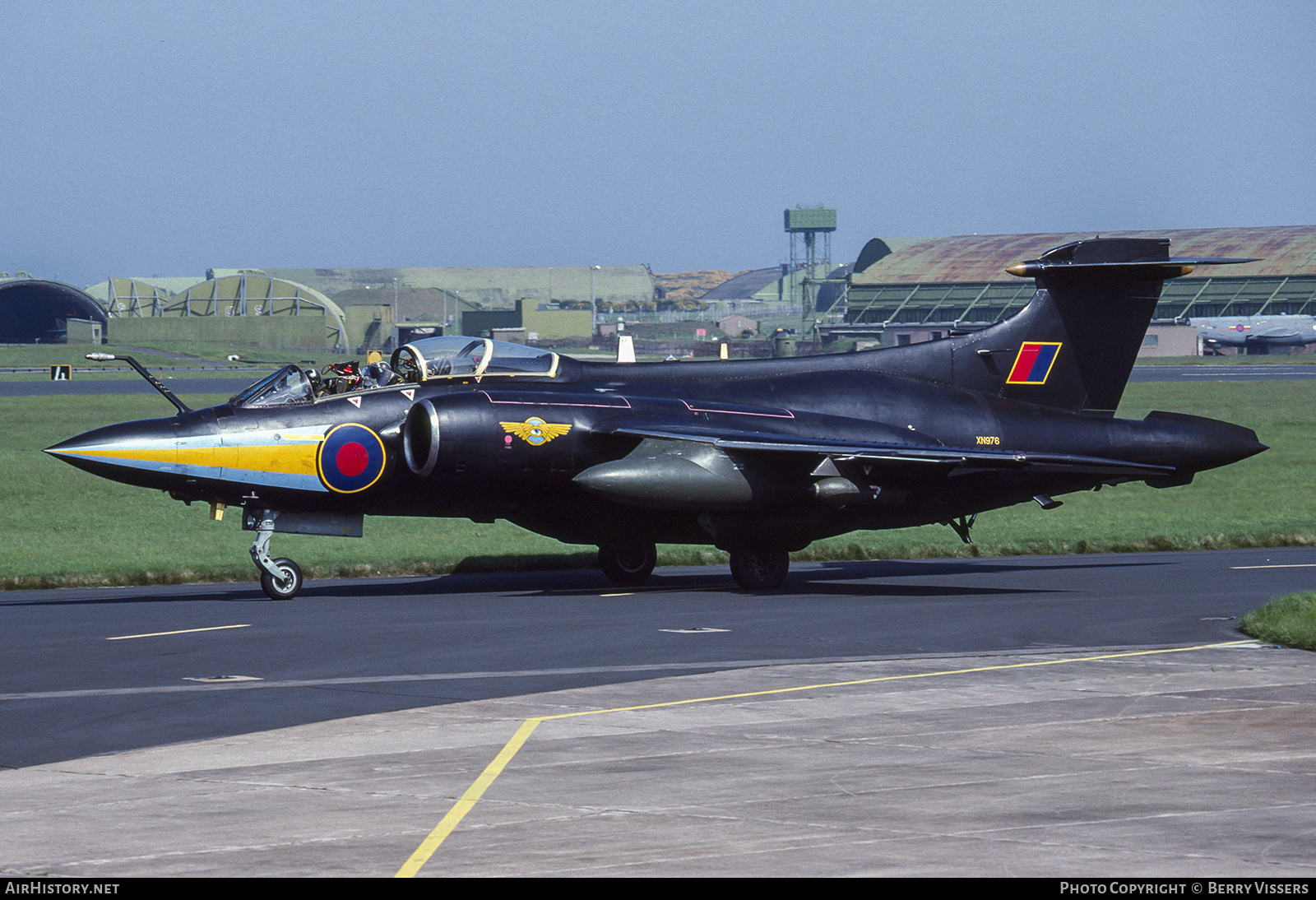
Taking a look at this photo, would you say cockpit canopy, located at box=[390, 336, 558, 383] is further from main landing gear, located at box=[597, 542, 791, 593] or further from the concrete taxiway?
the concrete taxiway

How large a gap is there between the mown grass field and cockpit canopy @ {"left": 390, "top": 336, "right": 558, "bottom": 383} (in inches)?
193

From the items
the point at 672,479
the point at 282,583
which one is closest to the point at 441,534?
the point at 282,583

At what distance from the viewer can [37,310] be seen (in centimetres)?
15950

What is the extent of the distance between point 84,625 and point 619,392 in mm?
8157

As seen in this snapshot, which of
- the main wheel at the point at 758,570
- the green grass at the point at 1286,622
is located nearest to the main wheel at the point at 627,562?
the main wheel at the point at 758,570

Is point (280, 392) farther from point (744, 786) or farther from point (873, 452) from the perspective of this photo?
point (744, 786)

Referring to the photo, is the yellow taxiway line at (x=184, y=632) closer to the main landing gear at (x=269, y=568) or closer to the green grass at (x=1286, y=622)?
the main landing gear at (x=269, y=568)

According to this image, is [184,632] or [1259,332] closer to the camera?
[184,632]

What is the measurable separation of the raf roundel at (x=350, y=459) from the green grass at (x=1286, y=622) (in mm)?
11198

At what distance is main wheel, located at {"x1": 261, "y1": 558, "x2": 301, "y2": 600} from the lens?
20.2 meters

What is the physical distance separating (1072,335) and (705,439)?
7.50 metres

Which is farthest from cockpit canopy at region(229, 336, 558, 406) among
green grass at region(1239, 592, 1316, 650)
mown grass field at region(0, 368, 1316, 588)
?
green grass at region(1239, 592, 1316, 650)

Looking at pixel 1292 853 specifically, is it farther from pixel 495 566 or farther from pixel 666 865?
pixel 495 566

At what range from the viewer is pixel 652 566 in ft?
75.8
